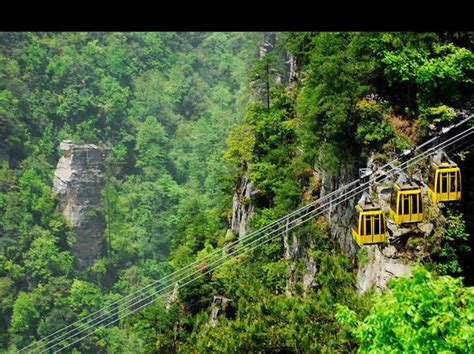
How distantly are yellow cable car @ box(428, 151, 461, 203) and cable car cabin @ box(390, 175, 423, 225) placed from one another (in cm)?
31

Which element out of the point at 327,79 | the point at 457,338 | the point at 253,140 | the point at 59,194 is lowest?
the point at 457,338

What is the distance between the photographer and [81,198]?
221ft

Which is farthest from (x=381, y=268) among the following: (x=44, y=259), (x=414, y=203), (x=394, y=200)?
(x=44, y=259)

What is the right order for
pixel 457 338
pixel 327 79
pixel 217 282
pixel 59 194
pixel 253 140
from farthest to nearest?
pixel 59 194 → pixel 253 140 → pixel 217 282 → pixel 327 79 → pixel 457 338

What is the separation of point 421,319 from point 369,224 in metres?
3.66

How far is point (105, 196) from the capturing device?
2680 inches

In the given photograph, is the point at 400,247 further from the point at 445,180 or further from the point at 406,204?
the point at 445,180

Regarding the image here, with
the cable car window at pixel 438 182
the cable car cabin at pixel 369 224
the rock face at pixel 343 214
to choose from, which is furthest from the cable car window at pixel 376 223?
the rock face at pixel 343 214

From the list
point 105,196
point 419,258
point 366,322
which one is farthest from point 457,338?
point 105,196

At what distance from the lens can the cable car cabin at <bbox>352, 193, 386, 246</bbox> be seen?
1423 centimetres

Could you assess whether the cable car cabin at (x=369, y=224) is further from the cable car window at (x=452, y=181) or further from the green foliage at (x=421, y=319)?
the green foliage at (x=421, y=319)

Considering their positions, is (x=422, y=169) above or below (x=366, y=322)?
above

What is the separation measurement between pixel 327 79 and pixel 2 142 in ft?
179

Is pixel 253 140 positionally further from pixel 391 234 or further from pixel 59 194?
pixel 59 194
